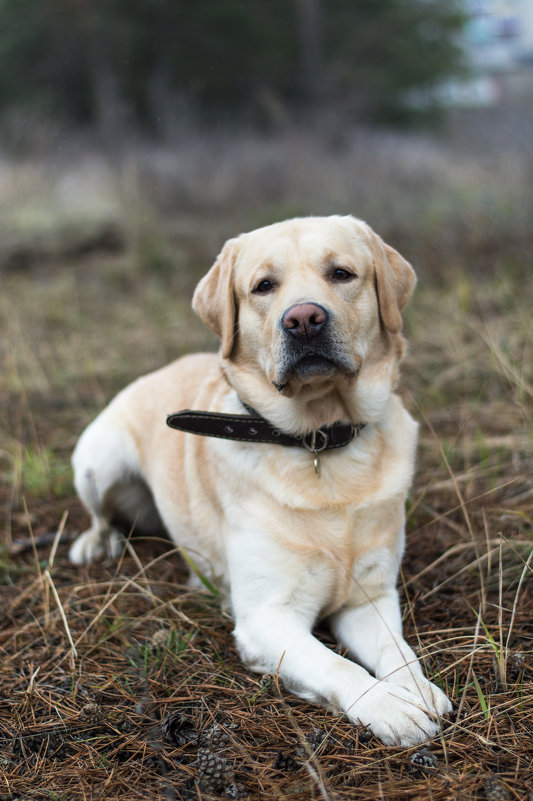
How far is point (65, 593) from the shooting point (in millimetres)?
2703

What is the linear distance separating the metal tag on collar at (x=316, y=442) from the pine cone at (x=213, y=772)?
3.08 ft

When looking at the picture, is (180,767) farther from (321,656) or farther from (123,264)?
(123,264)

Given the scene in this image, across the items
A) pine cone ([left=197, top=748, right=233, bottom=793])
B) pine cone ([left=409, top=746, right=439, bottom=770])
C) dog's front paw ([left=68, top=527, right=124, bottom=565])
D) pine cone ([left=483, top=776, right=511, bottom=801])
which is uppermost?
pine cone ([left=197, top=748, right=233, bottom=793])

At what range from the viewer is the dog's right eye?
236 cm

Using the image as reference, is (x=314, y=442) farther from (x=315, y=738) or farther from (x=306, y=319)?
(x=315, y=738)

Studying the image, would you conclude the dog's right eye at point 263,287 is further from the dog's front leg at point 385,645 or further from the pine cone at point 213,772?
the pine cone at point 213,772

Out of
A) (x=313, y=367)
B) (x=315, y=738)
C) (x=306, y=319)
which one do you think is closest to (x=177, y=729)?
(x=315, y=738)

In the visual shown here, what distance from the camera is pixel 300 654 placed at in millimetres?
2018

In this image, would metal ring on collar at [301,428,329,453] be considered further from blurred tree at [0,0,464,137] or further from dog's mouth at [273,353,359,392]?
blurred tree at [0,0,464,137]

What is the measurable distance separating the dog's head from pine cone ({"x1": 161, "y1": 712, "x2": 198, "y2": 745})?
3.26ft

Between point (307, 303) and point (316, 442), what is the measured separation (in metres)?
0.49

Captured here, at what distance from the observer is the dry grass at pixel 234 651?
1.69 m

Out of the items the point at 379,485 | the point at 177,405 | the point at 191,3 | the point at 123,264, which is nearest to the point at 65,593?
the point at 177,405

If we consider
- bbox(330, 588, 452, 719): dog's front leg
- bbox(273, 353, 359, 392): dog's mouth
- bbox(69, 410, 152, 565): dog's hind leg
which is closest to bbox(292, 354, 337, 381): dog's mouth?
bbox(273, 353, 359, 392): dog's mouth
